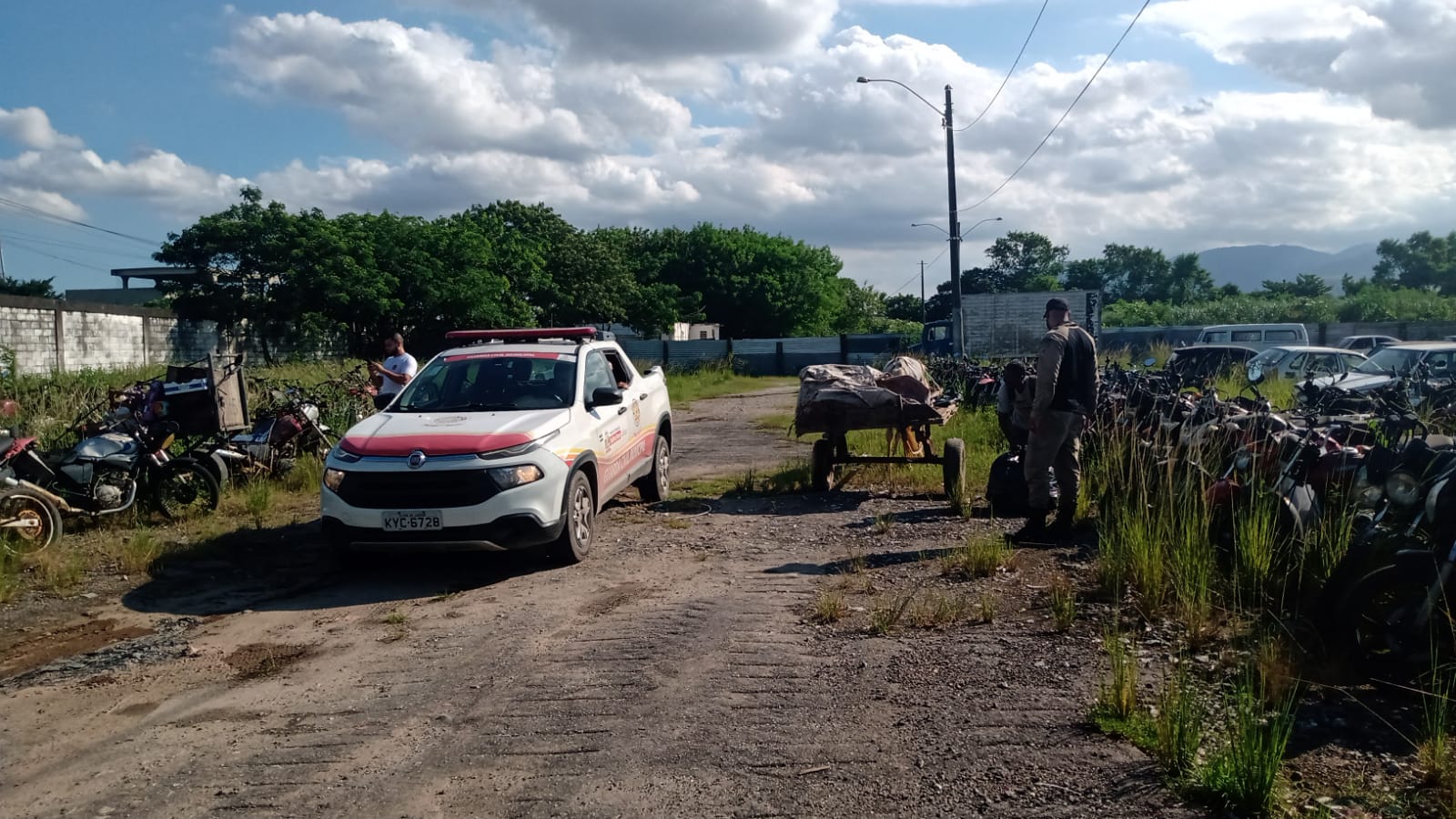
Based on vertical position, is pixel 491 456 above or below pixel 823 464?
above

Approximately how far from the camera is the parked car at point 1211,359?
1967 centimetres

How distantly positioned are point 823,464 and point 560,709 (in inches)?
246

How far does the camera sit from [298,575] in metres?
8.02

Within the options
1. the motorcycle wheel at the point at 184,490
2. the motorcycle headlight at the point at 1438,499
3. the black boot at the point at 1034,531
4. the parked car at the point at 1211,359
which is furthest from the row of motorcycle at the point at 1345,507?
the parked car at the point at 1211,359

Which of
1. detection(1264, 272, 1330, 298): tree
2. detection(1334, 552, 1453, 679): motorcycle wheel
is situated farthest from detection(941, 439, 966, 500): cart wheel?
detection(1264, 272, 1330, 298): tree

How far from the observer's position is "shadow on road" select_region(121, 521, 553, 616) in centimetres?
727

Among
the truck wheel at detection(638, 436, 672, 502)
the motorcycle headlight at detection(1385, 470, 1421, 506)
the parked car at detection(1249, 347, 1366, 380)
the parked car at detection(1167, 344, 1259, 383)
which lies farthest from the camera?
the parked car at detection(1167, 344, 1259, 383)

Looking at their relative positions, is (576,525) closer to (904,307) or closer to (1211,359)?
(1211,359)

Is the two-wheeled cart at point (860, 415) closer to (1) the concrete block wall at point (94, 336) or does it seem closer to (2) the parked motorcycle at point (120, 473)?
(2) the parked motorcycle at point (120, 473)

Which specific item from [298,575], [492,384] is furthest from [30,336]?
[492,384]

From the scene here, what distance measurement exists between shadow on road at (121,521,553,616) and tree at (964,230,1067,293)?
83.8 meters

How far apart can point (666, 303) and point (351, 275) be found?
23.3m

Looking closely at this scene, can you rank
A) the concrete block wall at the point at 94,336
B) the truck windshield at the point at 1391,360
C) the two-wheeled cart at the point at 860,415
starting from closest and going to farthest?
1. the two-wheeled cart at the point at 860,415
2. the truck windshield at the point at 1391,360
3. the concrete block wall at the point at 94,336

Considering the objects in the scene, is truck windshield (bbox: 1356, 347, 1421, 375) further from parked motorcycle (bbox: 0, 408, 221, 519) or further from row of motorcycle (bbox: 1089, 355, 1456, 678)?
parked motorcycle (bbox: 0, 408, 221, 519)
